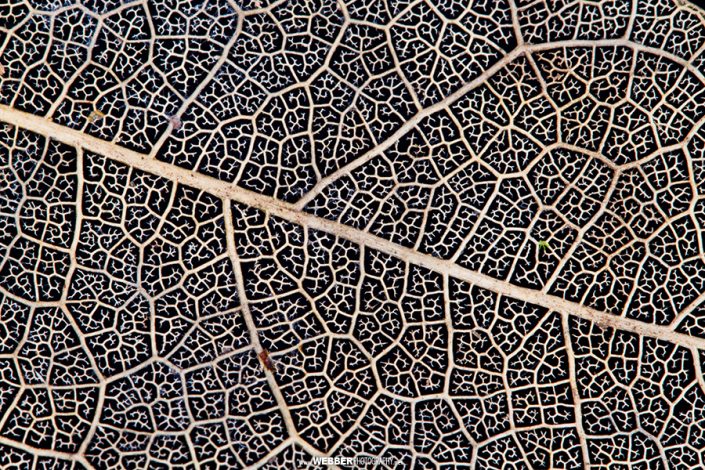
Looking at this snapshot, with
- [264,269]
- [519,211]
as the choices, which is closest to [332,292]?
[264,269]

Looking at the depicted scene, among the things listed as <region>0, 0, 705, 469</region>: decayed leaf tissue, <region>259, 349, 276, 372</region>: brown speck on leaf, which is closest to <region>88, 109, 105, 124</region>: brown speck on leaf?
<region>0, 0, 705, 469</region>: decayed leaf tissue

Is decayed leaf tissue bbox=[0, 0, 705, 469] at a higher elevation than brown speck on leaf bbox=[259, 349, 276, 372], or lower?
higher

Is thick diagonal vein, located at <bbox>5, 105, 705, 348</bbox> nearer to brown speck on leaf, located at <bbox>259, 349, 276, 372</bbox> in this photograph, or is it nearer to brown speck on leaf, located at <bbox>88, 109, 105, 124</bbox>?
brown speck on leaf, located at <bbox>88, 109, 105, 124</bbox>

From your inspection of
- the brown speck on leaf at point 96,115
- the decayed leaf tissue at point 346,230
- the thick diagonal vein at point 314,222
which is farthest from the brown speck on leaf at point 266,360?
the brown speck on leaf at point 96,115

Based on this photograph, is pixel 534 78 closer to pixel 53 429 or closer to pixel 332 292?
pixel 332 292

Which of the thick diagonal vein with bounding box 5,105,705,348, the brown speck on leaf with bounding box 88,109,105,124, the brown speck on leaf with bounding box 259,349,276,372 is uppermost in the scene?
the brown speck on leaf with bounding box 88,109,105,124

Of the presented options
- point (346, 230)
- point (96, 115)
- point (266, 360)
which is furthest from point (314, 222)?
point (96, 115)

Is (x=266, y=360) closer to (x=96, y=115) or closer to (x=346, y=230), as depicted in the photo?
(x=346, y=230)

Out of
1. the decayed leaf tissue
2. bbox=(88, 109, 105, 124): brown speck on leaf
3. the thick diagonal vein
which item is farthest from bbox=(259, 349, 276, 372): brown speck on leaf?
bbox=(88, 109, 105, 124): brown speck on leaf
